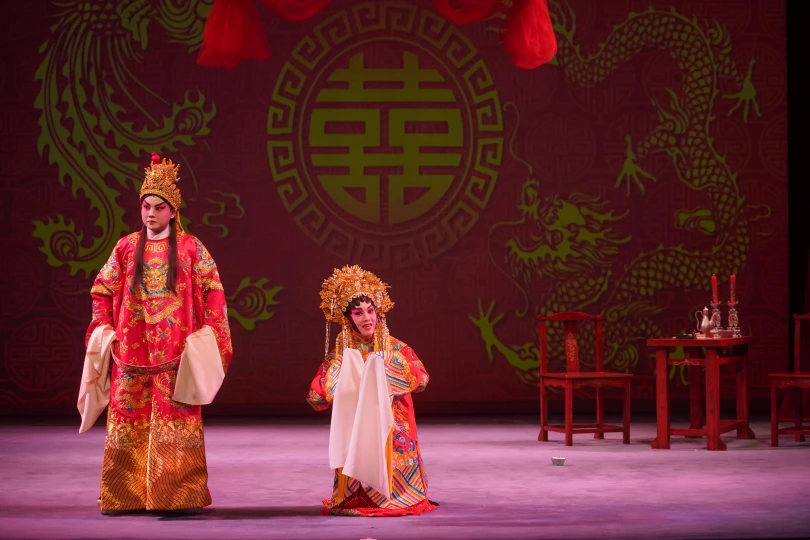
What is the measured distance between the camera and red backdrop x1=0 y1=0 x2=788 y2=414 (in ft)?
26.5

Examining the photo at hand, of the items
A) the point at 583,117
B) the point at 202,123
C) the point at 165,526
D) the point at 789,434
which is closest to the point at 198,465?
the point at 165,526

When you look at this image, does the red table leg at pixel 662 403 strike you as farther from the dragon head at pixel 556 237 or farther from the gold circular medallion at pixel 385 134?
the gold circular medallion at pixel 385 134

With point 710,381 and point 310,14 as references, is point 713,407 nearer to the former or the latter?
point 710,381

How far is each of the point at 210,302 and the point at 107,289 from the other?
0.39 m

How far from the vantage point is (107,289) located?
4.25 meters

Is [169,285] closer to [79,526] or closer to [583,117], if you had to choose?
[79,526]

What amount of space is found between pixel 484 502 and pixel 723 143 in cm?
488

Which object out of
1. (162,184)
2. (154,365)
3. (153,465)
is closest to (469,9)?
(162,184)

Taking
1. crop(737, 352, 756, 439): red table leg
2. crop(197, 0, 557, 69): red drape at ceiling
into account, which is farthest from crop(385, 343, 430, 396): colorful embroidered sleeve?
crop(737, 352, 756, 439): red table leg

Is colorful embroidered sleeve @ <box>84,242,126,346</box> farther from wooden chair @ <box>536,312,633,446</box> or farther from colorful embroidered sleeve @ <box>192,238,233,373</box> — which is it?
wooden chair @ <box>536,312,633,446</box>

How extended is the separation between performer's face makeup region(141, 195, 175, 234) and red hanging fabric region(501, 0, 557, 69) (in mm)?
2706

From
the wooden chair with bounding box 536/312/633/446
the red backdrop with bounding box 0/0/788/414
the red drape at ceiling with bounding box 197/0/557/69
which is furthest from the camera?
the red backdrop with bounding box 0/0/788/414

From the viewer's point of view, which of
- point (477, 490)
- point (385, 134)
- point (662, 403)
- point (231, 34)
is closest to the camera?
point (477, 490)

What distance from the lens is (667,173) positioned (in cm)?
835
